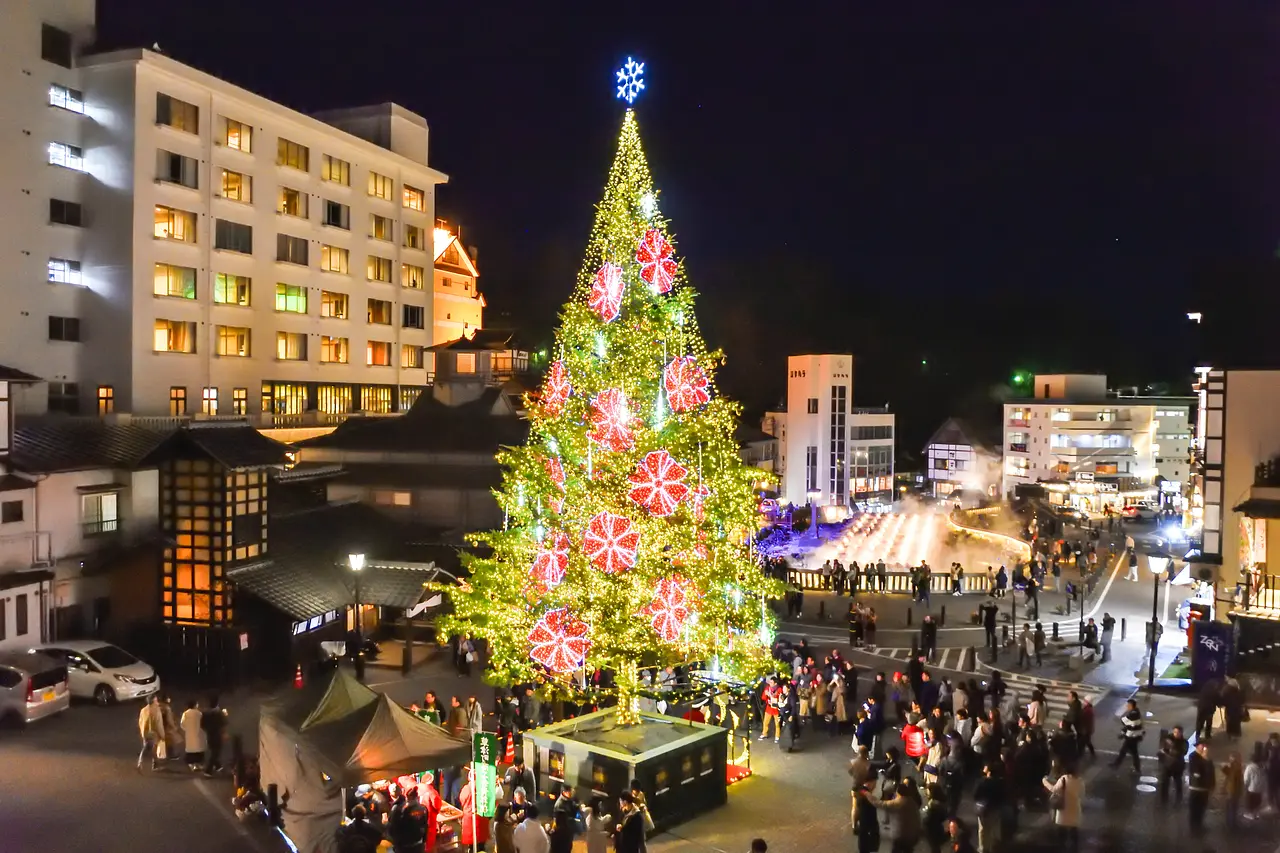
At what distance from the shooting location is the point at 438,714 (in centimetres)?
1777

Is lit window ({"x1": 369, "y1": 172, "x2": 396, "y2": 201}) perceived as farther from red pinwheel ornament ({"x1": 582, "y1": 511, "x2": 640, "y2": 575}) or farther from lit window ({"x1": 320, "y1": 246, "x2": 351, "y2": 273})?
red pinwheel ornament ({"x1": 582, "y1": 511, "x2": 640, "y2": 575})

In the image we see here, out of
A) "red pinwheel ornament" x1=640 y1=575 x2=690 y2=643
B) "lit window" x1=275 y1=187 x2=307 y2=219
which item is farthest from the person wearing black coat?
"lit window" x1=275 y1=187 x2=307 y2=219

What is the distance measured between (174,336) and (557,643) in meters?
32.8

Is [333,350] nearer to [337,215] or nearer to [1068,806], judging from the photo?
[337,215]

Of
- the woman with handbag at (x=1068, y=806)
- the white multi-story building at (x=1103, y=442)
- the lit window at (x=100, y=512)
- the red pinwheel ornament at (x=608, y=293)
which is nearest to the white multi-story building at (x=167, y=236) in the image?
the lit window at (x=100, y=512)

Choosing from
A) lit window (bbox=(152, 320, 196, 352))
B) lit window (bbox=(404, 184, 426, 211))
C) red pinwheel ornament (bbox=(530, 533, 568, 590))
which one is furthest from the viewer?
lit window (bbox=(404, 184, 426, 211))

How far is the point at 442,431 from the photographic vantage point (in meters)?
36.9

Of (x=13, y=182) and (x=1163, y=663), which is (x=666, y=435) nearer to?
(x=1163, y=663)

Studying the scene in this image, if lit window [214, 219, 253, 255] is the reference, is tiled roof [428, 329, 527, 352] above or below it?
below

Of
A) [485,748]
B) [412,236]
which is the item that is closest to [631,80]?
[485,748]

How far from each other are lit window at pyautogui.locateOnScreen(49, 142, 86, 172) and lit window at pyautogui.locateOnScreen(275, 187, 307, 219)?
9081 mm

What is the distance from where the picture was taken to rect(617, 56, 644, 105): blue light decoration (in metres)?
16.6

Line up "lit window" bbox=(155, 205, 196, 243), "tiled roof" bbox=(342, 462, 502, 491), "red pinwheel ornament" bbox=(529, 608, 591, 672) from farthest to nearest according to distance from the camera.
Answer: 1. "lit window" bbox=(155, 205, 196, 243)
2. "tiled roof" bbox=(342, 462, 502, 491)
3. "red pinwheel ornament" bbox=(529, 608, 591, 672)

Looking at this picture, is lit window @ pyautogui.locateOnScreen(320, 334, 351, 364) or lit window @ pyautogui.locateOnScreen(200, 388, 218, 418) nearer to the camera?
lit window @ pyautogui.locateOnScreen(200, 388, 218, 418)
